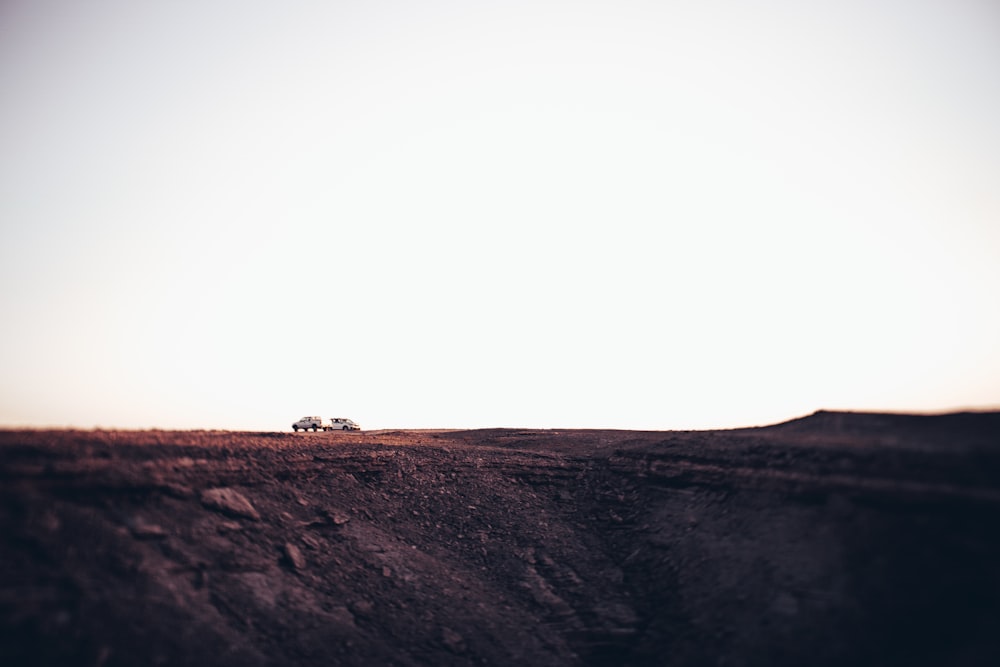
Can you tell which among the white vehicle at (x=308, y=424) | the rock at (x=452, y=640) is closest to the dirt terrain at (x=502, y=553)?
the rock at (x=452, y=640)

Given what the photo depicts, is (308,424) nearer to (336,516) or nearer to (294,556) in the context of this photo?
(336,516)

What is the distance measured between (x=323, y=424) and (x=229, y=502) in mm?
21470

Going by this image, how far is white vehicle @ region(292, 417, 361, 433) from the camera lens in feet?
145

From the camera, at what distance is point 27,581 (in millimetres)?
18094

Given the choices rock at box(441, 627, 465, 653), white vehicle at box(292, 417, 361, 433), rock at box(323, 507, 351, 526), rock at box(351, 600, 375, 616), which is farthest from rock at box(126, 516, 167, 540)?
white vehicle at box(292, 417, 361, 433)

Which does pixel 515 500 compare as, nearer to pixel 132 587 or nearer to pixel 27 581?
pixel 132 587

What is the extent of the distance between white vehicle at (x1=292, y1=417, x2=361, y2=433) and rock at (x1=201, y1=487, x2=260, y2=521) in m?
19.6

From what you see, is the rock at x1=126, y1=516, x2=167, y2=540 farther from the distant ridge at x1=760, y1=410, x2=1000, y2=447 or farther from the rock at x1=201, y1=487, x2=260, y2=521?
the distant ridge at x1=760, y1=410, x2=1000, y2=447

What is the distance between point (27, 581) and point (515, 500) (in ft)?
61.4

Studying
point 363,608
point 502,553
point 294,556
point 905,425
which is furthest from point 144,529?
point 905,425

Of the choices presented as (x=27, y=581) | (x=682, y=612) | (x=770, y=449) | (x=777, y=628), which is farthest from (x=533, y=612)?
(x=27, y=581)

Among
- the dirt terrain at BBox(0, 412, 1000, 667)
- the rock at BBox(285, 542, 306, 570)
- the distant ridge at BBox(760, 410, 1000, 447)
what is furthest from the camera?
the rock at BBox(285, 542, 306, 570)

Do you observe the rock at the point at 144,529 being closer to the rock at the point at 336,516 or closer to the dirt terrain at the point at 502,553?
the dirt terrain at the point at 502,553

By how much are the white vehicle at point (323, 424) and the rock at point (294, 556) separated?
2014cm
